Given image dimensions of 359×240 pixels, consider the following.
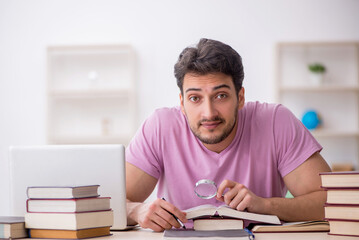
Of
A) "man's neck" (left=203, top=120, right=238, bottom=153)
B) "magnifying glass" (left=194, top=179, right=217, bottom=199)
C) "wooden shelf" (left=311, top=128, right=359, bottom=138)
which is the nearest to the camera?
"magnifying glass" (left=194, top=179, right=217, bottom=199)

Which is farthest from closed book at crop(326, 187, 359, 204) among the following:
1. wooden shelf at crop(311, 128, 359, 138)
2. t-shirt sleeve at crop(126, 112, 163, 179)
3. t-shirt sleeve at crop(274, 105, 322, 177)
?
wooden shelf at crop(311, 128, 359, 138)

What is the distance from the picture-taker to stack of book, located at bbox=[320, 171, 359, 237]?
1.35 m

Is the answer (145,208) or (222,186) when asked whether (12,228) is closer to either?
(145,208)

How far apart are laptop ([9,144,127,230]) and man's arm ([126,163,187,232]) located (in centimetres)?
14

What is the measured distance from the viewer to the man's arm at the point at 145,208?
149 centimetres

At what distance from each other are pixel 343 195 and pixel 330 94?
3570 mm

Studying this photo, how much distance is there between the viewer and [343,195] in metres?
1.37

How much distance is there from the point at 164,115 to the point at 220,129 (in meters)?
0.32

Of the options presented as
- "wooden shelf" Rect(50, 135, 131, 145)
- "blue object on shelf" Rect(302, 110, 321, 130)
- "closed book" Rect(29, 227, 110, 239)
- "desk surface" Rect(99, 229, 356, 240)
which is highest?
"blue object on shelf" Rect(302, 110, 321, 130)

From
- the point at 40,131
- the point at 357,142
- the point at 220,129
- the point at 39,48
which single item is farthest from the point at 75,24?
the point at 220,129

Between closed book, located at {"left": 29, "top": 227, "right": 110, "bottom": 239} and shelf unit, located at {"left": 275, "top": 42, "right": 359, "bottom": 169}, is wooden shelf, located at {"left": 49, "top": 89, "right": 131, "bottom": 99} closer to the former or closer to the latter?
shelf unit, located at {"left": 275, "top": 42, "right": 359, "bottom": 169}

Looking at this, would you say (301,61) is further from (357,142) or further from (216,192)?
(216,192)

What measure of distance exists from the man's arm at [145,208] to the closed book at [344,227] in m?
0.43

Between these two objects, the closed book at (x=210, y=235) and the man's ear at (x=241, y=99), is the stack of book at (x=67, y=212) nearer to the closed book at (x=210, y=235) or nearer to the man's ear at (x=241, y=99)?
the closed book at (x=210, y=235)
